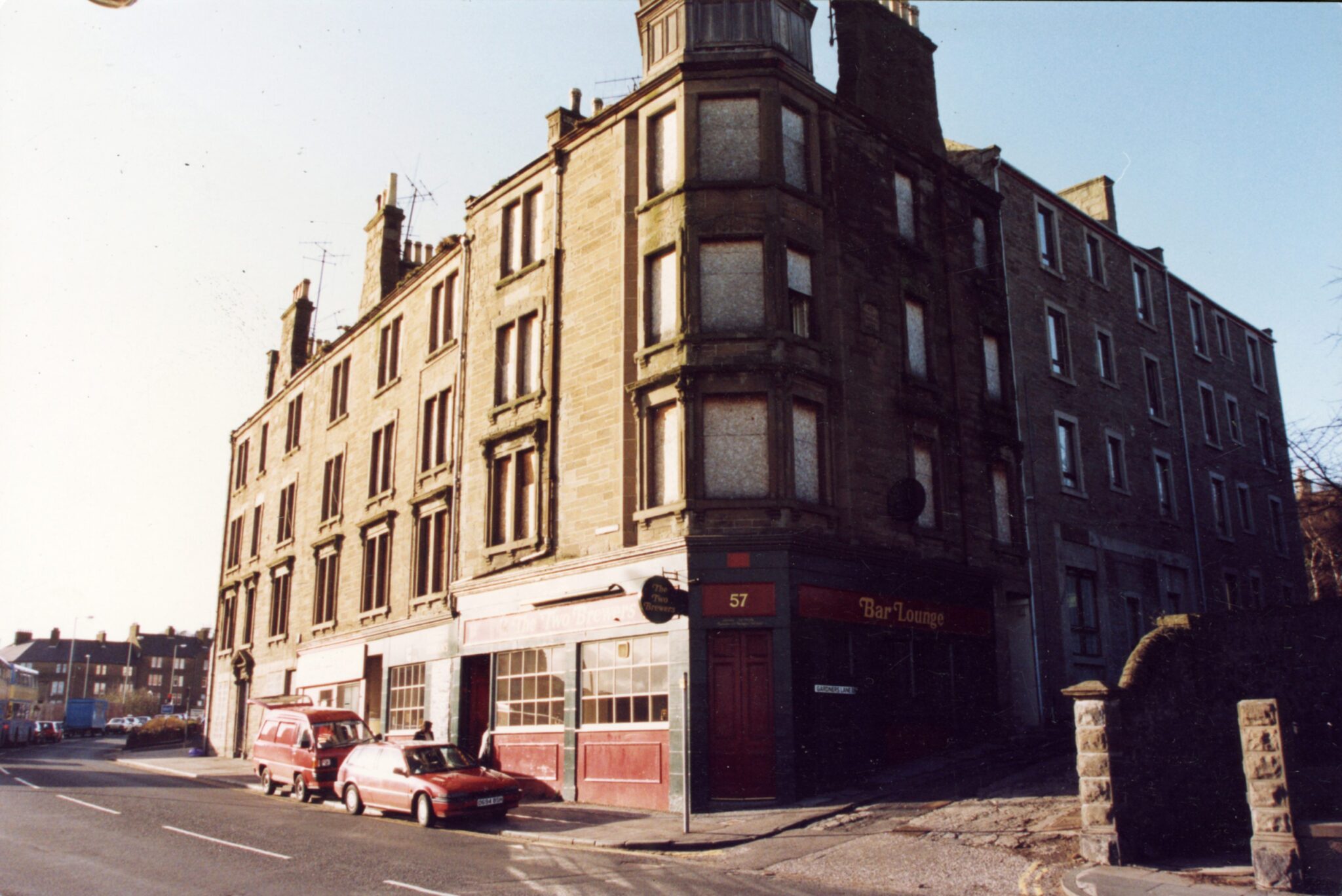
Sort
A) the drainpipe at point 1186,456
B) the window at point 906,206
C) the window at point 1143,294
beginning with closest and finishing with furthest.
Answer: the window at point 906,206 < the drainpipe at point 1186,456 < the window at point 1143,294

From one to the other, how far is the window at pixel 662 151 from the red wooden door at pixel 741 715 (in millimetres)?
9740

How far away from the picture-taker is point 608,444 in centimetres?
2061

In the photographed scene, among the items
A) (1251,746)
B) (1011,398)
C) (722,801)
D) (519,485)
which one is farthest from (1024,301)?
(1251,746)

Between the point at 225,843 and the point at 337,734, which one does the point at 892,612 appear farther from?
the point at 337,734

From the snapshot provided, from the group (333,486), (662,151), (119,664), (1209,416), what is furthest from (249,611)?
(119,664)

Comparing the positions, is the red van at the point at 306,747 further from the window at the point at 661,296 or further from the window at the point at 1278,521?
the window at the point at 1278,521

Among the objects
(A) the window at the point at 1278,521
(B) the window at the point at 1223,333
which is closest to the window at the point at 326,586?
(B) the window at the point at 1223,333

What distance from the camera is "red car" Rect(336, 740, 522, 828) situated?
16.8m

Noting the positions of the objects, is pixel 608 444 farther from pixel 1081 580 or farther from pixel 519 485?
pixel 1081 580

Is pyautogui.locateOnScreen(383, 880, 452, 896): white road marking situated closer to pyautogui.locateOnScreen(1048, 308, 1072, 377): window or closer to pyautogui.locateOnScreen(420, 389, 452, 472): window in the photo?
pyautogui.locateOnScreen(420, 389, 452, 472): window

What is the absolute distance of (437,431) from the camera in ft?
91.7

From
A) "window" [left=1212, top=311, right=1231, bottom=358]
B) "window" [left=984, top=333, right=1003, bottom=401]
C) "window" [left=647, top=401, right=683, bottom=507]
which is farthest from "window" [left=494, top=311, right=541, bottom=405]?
"window" [left=1212, top=311, right=1231, bottom=358]

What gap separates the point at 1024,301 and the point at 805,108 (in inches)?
375

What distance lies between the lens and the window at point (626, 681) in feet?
60.6
